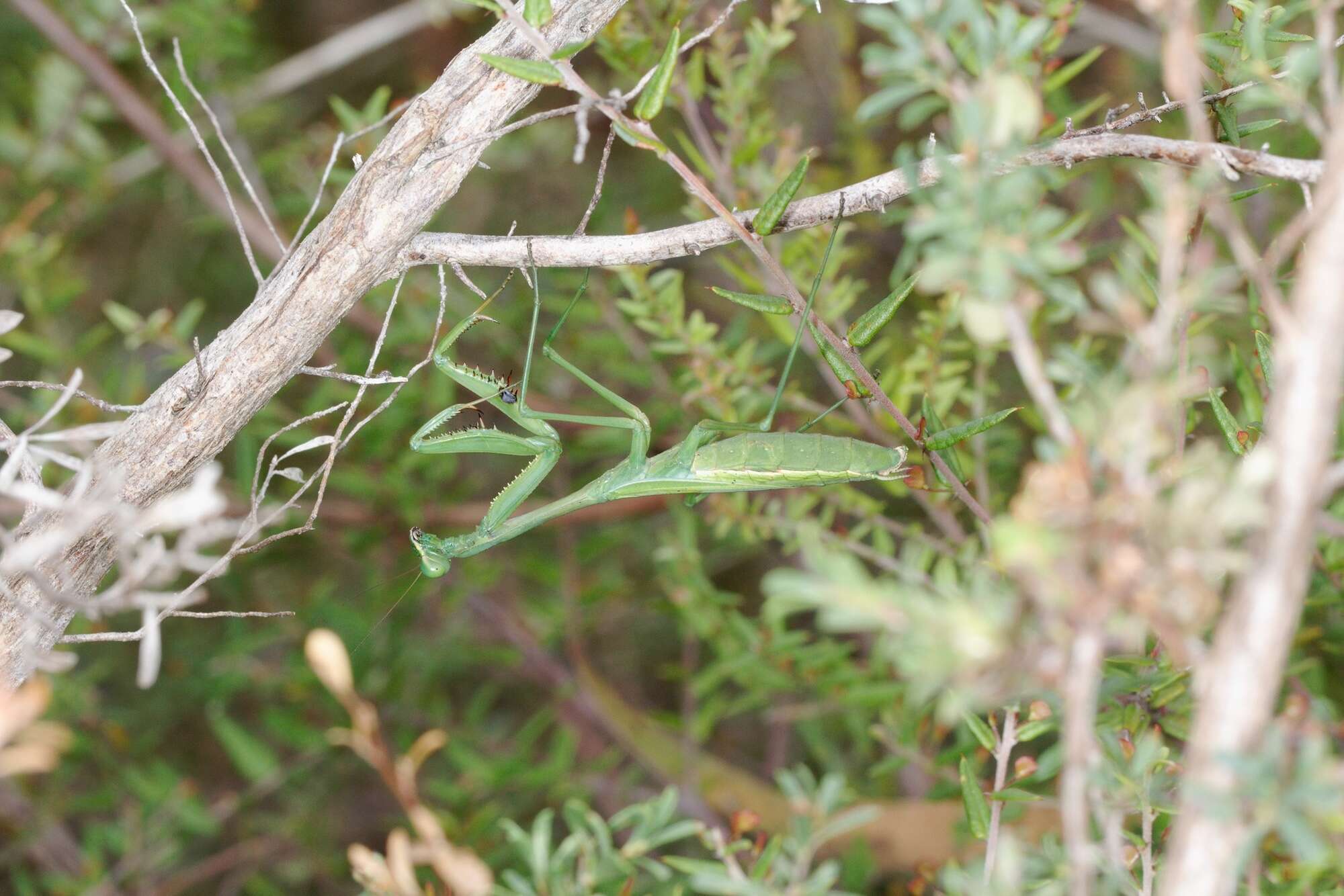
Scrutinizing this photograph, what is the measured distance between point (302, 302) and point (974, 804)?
125 centimetres

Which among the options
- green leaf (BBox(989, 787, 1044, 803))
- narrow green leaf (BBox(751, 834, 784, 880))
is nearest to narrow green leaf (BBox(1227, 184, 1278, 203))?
green leaf (BBox(989, 787, 1044, 803))

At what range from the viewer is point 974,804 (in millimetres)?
1517

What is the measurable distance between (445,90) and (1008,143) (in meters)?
0.99

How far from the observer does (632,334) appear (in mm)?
3047

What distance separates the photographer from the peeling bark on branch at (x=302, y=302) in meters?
1.59

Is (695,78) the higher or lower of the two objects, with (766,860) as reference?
higher

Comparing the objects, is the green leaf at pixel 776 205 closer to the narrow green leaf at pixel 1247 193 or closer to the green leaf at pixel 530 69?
the green leaf at pixel 530 69

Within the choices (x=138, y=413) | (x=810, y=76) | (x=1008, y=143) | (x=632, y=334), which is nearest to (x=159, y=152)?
(x=632, y=334)

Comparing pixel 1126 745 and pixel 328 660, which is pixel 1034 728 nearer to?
pixel 1126 745

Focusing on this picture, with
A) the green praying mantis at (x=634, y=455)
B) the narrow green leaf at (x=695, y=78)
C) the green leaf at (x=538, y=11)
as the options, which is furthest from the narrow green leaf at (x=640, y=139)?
the narrow green leaf at (x=695, y=78)

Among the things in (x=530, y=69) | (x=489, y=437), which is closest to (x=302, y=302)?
(x=530, y=69)

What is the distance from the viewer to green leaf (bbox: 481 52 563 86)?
1283 mm

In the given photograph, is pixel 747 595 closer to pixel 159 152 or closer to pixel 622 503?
pixel 622 503

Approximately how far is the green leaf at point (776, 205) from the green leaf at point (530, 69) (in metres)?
0.37
